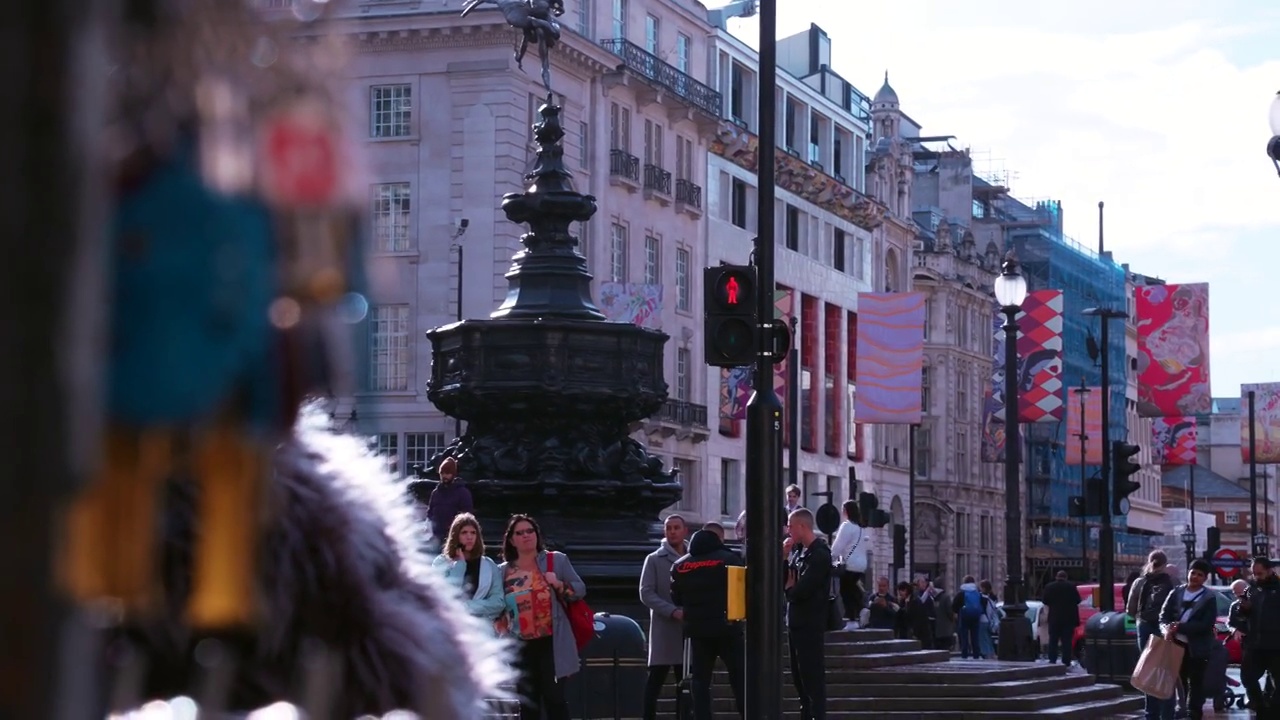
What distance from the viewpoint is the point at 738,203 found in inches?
2613

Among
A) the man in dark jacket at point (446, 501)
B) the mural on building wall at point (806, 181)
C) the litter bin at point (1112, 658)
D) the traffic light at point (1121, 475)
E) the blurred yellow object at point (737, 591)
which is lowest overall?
the litter bin at point (1112, 658)

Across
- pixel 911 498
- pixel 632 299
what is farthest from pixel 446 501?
pixel 911 498

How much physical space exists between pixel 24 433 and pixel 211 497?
0.24 meters

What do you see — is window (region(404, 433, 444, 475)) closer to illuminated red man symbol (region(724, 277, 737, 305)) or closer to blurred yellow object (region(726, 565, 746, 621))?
illuminated red man symbol (region(724, 277, 737, 305))

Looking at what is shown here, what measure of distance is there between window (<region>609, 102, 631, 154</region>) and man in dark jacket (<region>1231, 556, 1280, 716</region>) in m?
38.0

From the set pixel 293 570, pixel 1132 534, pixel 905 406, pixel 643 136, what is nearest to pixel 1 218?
pixel 293 570

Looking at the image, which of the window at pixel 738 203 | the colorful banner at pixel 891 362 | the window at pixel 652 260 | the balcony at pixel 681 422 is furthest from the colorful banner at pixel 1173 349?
the window at pixel 738 203

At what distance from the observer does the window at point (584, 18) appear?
184 ft

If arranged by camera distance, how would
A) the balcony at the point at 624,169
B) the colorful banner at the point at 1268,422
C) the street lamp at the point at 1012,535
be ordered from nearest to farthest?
the street lamp at the point at 1012,535, the balcony at the point at 624,169, the colorful banner at the point at 1268,422

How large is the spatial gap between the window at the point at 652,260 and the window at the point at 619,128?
8.98 ft

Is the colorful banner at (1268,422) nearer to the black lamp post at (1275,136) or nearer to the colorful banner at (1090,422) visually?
the colorful banner at (1090,422)

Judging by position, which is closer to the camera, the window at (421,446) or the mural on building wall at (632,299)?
the mural on building wall at (632,299)

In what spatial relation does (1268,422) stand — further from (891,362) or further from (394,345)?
(394,345)

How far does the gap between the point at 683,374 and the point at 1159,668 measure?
42.2m
